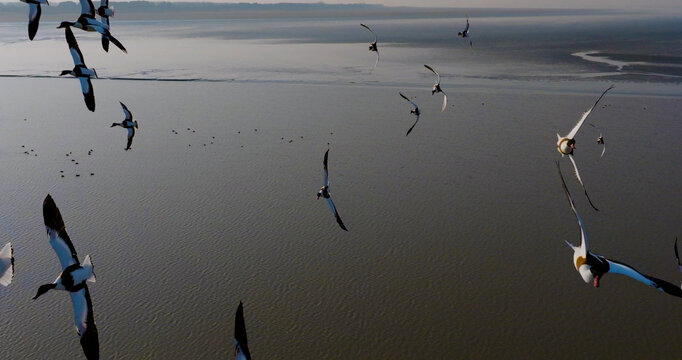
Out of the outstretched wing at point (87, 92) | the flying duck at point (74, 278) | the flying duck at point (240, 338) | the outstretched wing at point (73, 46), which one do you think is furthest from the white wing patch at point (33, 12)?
the flying duck at point (240, 338)

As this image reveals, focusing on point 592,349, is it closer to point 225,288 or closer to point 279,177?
point 225,288

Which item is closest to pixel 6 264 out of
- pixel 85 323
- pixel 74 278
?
pixel 74 278

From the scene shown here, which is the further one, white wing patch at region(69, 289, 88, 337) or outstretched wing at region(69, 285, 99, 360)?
white wing patch at region(69, 289, 88, 337)

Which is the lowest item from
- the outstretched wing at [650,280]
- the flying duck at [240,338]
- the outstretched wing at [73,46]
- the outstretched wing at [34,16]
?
the flying duck at [240,338]

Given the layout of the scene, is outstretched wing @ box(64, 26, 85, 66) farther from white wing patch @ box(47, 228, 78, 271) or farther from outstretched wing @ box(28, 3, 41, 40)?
white wing patch @ box(47, 228, 78, 271)

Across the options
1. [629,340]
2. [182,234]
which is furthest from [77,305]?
[629,340]

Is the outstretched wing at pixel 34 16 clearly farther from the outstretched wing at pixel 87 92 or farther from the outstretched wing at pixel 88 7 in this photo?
the outstretched wing at pixel 87 92

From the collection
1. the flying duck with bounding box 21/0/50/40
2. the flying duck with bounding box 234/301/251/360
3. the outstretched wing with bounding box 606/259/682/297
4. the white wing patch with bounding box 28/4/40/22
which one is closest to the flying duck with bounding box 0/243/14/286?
the flying duck with bounding box 21/0/50/40

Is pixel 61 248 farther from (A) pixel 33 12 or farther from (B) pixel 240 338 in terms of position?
(A) pixel 33 12
